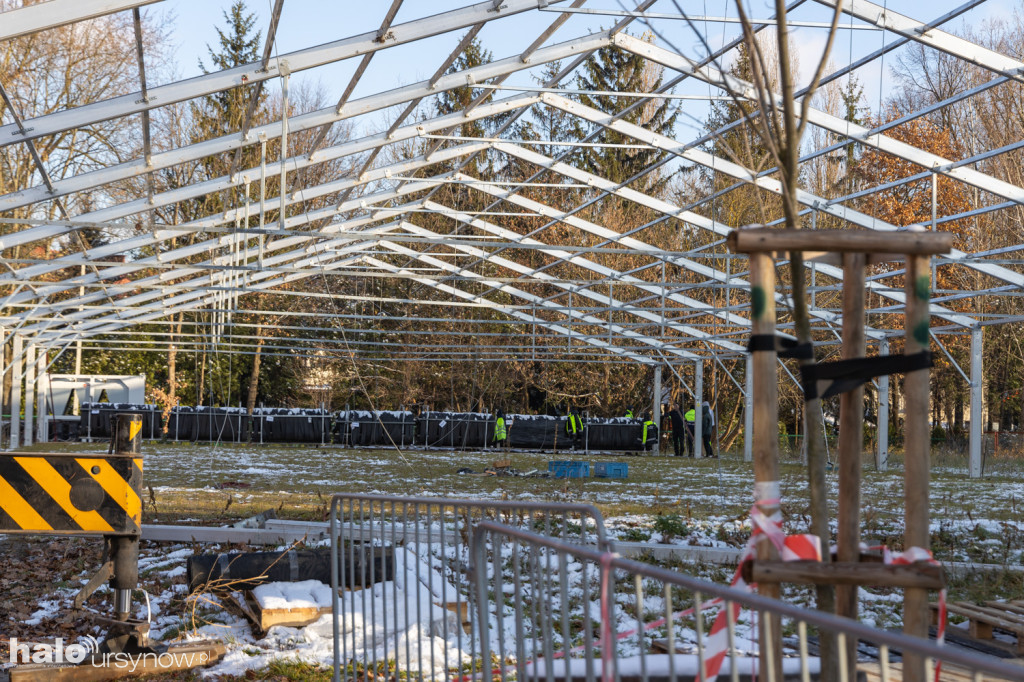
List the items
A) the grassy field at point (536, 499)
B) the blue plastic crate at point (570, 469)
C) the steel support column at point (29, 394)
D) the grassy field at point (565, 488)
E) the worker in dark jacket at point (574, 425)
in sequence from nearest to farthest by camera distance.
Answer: the grassy field at point (536, 499) < the grassy field at point (565, 488) < the blue plastic crate at point (570, 469) < the steel support column at point (29, 394) < the worker in dark jacket at point (574, 425)

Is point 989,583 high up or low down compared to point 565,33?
down

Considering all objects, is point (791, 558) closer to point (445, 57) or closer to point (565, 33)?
point (445, 57)

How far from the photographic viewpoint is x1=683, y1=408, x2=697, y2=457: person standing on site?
31594 millimetres

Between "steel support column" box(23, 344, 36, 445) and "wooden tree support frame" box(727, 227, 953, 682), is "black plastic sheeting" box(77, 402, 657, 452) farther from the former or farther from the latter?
"wooden tree support frame" box(727, 227, 953, 682)

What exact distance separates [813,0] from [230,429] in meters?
27.8

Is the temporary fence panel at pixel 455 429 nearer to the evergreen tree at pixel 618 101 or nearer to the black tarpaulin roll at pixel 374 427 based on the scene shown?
the black tarpaulin roll at pixel 374 427

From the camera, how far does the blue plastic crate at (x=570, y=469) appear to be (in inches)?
839

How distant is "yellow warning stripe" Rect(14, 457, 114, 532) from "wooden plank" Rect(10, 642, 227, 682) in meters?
0.82

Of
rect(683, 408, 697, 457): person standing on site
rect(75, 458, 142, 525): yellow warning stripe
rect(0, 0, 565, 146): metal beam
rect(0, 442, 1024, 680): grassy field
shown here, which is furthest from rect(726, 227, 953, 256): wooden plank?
rect(683, 408, 697, 457): person standing on site

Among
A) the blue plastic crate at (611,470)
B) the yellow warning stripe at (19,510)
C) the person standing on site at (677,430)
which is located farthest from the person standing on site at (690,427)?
the yellow warning stripe at (19,510)

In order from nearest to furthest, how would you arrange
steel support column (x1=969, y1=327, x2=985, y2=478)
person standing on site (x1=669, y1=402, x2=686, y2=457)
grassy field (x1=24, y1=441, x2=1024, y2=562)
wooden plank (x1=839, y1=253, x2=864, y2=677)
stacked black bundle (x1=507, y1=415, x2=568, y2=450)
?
1. wooden plank (x1=839, y1=253, x2=864, y2=677)
2. grassy field (x1=24, y1=441, x2=1024, y2=562)
3. steel support column (x1=969, y1=327, x2=985, y2=478)
4. person standing on site (x1=669, y1=402, x2=686, y2=457)
5. stacked black bundle (x1=507, y1=415, x2=568, y2=450)

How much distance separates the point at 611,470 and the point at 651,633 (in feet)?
47.4

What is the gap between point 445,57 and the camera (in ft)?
39.7

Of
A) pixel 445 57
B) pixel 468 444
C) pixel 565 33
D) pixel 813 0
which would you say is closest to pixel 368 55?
pixel 445 57
